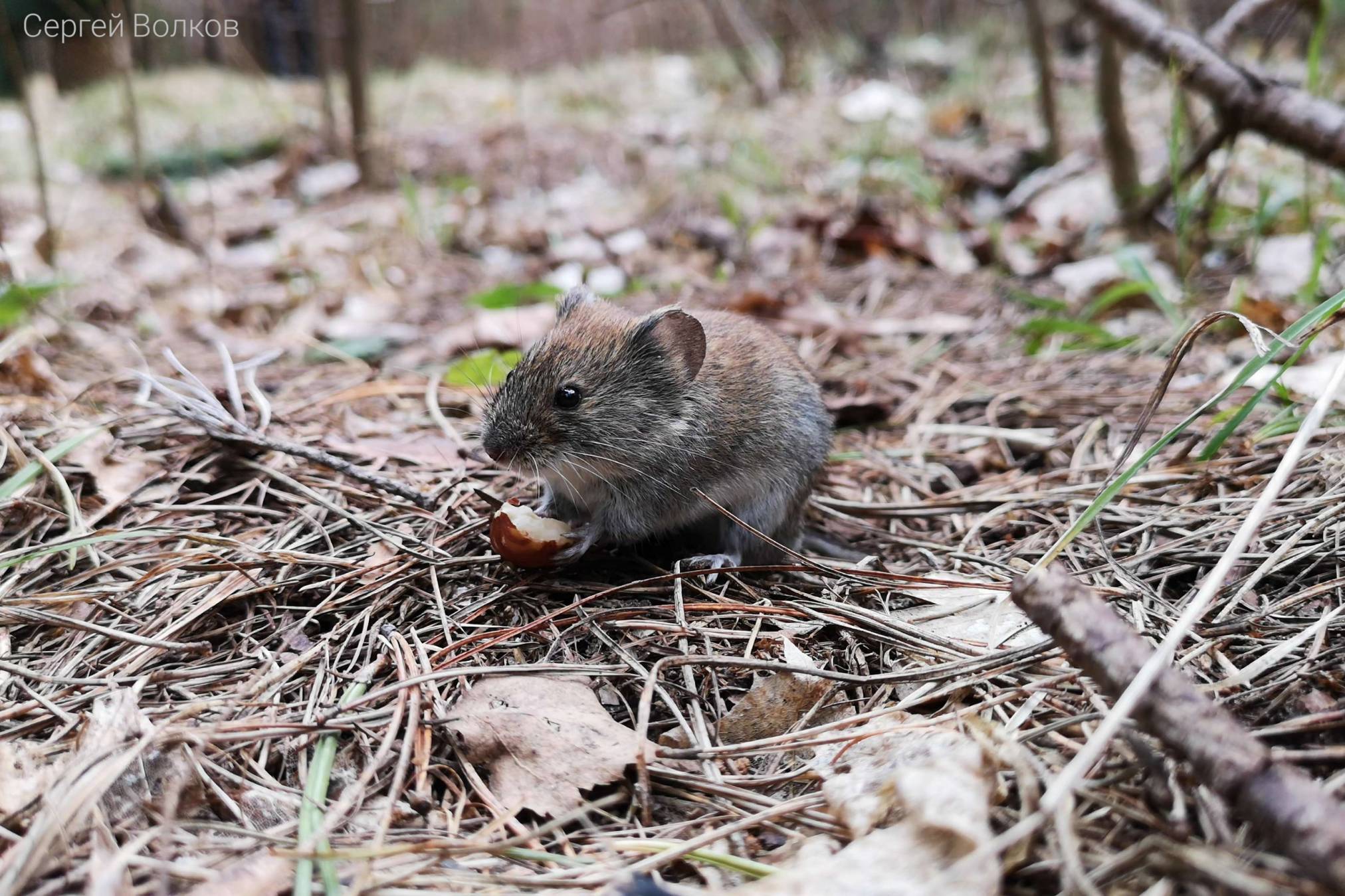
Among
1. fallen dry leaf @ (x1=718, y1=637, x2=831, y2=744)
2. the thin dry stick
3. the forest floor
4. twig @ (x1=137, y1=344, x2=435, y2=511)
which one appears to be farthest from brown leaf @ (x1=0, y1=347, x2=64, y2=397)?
the thin dry stick

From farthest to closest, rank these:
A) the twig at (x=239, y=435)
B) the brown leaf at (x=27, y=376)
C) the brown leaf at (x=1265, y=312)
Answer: the brown leaf at (x=1265, y=312) < the brown leaf at (x=27, y=376) < the twig at (x=239, y=435)

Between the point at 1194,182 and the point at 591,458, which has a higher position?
the point at 1194,182

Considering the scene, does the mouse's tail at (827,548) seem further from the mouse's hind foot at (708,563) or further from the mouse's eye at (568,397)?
the mouse's eye at (568,397)

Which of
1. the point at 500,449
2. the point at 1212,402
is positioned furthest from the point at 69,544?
the point at 1212,402

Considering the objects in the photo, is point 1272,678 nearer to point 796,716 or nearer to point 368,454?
point 796,716

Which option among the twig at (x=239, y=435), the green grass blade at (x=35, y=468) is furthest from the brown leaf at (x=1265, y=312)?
the green grass blade at (x=35, y=468)

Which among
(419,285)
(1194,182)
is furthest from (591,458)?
(1194,182)
